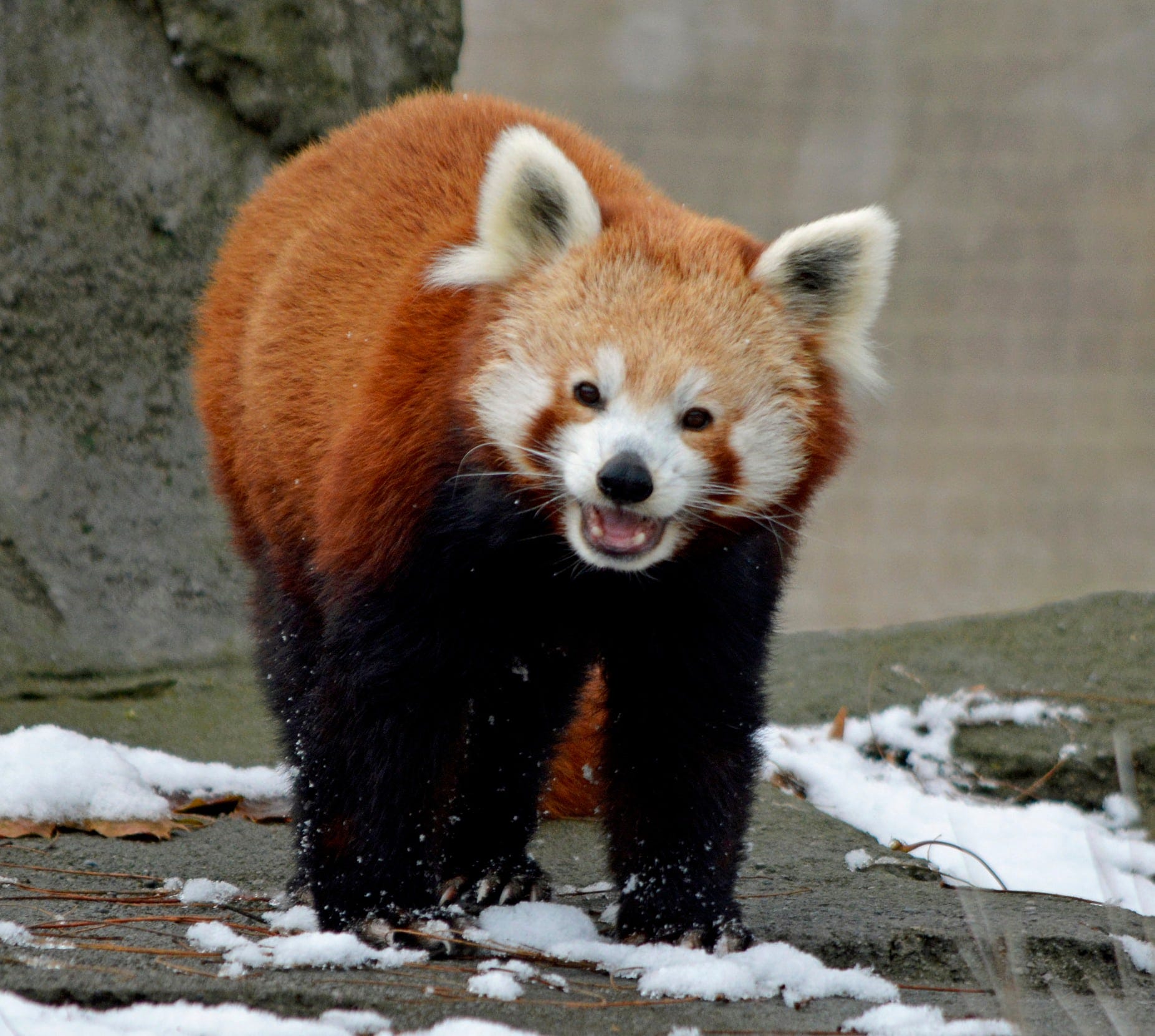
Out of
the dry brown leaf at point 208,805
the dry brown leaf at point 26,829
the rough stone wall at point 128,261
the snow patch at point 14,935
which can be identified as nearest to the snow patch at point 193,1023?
the snow patch at point 14,935

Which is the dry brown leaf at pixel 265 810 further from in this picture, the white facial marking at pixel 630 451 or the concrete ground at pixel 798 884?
the white facial marking at pixel 630 451

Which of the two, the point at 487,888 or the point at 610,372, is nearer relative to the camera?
the point at 610,372

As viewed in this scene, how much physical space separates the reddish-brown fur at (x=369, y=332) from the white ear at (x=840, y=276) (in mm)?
71

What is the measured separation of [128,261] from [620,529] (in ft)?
10.2

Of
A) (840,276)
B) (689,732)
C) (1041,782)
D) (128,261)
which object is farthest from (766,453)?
(128,261)

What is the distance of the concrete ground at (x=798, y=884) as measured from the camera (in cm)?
238

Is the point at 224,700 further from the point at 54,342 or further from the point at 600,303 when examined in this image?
the point at 600,303

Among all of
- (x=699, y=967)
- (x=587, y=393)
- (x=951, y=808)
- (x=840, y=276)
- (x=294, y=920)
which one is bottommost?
(x=951, y=808)

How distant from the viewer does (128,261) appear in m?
5.15

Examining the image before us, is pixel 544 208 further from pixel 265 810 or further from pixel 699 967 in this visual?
pixel 265 810

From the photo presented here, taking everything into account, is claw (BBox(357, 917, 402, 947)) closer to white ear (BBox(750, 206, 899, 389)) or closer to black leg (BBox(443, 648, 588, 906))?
black leg (BBox(443, 648, 588, 906))

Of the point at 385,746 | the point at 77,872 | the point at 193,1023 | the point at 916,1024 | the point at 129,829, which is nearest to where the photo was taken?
the point at 193,1023

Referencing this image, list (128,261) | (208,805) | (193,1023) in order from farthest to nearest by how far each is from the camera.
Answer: (128,261) < (208,805) < (193,1023)

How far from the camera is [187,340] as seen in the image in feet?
17.3
